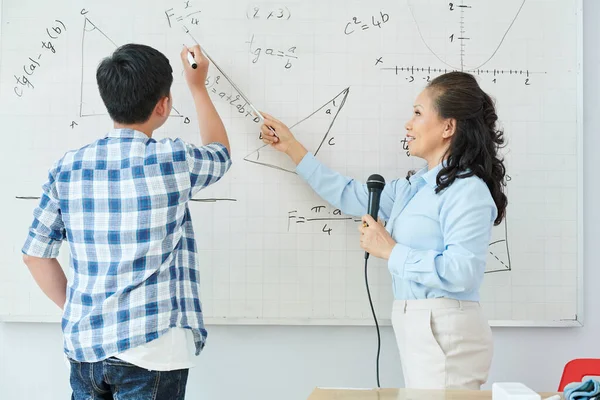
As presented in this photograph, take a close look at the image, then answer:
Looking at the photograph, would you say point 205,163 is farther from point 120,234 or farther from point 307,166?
point 307,166

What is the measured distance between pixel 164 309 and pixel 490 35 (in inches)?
53.9

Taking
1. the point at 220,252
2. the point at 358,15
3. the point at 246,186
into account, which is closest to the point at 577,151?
the point at 358,15

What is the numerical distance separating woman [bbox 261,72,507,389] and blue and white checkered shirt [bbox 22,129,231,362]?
1.82 ft

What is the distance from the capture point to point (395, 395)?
3.92 feet

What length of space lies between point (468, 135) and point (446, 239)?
0.29 m

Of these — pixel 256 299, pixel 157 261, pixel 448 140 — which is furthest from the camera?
pixel 256 299

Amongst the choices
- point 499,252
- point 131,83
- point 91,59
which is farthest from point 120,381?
point 499,252

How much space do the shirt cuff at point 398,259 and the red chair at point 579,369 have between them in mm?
705

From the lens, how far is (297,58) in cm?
198

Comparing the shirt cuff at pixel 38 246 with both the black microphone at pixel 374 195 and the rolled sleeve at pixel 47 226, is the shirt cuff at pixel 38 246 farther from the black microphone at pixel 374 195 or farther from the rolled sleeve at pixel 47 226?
the black microphone at pixel 374 195

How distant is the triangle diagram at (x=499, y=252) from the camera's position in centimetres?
200

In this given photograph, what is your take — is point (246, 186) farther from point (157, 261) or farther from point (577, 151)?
point (577, 151)

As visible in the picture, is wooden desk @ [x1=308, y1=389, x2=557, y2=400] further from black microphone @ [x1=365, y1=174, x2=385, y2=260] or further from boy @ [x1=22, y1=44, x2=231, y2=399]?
black microphone @ [x1=365, y1=174, x2=385, y2=260]

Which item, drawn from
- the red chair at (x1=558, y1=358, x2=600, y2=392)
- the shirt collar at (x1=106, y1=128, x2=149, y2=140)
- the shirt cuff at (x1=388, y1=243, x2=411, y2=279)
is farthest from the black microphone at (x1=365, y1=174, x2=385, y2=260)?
the red chair at (x1=558, y1=358, x2=600, y2=392)
